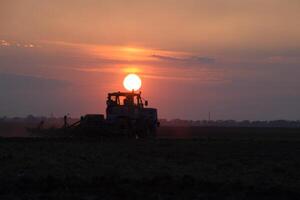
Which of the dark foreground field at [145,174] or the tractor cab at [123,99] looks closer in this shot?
the dark foreground field at [145,174]

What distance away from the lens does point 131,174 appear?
70.9 ft

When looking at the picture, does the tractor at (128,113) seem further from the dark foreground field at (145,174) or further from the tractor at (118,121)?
→ the dark foreground field at (145,174)

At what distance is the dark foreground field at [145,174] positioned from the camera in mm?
17688

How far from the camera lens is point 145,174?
21.8m

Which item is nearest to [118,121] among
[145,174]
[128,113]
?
[128,113]

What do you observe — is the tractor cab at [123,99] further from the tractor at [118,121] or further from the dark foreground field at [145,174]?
the dark foreground field at [145,174]

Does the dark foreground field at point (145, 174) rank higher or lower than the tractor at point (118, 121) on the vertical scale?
lower

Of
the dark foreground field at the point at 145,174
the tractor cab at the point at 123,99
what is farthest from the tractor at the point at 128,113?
the dark foreground field at the point at 145,174

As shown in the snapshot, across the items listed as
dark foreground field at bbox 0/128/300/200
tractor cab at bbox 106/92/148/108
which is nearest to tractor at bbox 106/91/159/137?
tractor cab at bbox 106/92/148/108

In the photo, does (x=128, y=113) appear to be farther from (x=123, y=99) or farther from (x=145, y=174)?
(x=145, y=174)

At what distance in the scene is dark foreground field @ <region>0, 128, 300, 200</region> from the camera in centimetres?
1769

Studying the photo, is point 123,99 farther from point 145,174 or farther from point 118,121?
point 145,174

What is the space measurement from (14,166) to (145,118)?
2592 cm

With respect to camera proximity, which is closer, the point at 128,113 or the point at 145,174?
the point at 145,174
